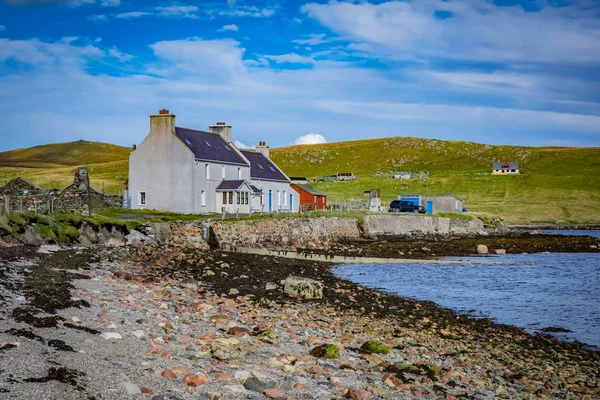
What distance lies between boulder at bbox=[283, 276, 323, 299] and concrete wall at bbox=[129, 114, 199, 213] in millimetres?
36676

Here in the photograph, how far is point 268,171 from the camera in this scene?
76438 millimetres

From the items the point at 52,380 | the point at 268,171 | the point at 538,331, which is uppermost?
the point at 268,171

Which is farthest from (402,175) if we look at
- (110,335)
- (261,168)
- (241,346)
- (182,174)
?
(110,335)

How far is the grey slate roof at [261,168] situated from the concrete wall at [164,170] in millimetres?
13519

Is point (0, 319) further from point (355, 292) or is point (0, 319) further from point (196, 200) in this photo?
point (196, 200)

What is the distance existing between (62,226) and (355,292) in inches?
632

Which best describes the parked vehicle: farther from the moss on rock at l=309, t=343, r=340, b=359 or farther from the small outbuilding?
the moss on rock at l=309, t=343, r=340, b=359

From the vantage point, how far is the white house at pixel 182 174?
5825 centimetres

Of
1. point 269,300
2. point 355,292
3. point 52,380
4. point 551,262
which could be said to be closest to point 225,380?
point 52,380

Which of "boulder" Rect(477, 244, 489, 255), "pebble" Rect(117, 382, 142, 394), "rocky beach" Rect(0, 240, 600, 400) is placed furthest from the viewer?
"boulder" Rect(477, 244, 489, 255)

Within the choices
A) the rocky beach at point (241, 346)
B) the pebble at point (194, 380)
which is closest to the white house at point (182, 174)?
the rocky beach at point (241, 346)

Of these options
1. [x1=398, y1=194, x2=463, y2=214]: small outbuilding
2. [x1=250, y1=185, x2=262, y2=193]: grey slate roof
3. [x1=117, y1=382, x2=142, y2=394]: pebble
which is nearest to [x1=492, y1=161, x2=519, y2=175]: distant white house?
[x1=398, y1=194, x2=463, y2=214]: small outbuilding

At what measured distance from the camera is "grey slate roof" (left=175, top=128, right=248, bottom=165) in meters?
59.6

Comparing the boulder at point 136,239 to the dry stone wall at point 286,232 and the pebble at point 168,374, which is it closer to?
the dry stone wall at point 286,232
